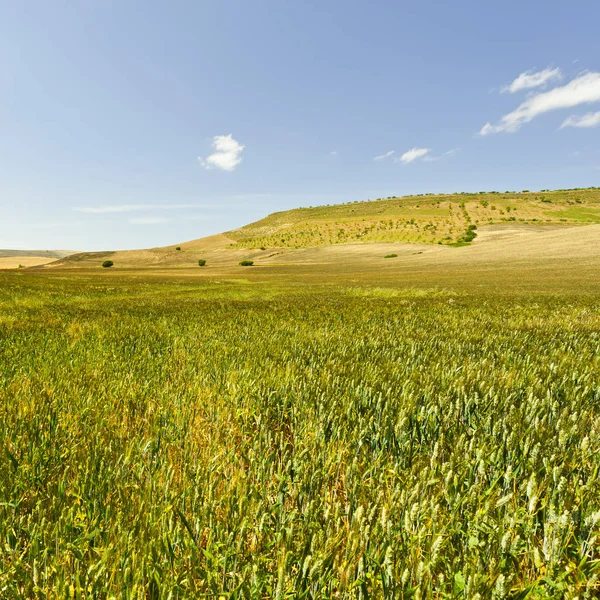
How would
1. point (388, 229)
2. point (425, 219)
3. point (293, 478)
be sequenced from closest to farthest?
1. point (293, 478)
2. point (388, 229)
3. point (425, 219)

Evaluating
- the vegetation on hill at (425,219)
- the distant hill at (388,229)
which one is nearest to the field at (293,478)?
the distant hill at (388,229)

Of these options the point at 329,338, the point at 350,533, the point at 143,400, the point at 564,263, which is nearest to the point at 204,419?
the point at 143,400

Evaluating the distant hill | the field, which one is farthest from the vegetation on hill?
the field

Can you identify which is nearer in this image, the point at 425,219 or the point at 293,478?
the point at 293,478

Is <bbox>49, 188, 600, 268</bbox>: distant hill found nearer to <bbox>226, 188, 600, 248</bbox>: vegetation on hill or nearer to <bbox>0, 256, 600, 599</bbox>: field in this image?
<bbox>226, 188, 600, 248</bbox>: vegetation on hill

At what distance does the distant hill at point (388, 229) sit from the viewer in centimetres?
10188

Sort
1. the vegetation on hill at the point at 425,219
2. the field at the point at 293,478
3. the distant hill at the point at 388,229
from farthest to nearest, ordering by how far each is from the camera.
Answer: the vegetation on hill at the point at 425,219
the distant hill at the point at 388,229
the field at the point at 293,478

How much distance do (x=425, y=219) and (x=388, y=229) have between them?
1507 cm

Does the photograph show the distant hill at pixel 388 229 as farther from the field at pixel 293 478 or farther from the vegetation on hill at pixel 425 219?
the field at pixel 293 478

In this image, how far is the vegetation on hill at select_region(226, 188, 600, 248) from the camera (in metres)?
112

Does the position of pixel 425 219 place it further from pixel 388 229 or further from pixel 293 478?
pixel 293 478

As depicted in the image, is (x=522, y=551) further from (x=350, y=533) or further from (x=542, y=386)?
(x=542, y=386)

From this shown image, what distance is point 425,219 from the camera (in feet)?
415

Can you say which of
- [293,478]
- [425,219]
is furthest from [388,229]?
[293,478]
